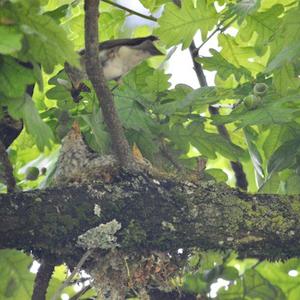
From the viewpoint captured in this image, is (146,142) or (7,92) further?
(146,142)

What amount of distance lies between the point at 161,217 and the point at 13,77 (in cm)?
63

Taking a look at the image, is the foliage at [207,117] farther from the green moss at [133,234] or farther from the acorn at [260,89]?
the green moss at [133,234]

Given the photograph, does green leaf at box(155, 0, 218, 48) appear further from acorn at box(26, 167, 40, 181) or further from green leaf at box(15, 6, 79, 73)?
green leaf at box(15, 6, 79, 73)

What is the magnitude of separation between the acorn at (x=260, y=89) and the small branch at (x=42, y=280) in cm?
84

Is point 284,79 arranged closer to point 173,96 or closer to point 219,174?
point 173,96

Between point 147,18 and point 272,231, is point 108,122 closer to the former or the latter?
point 272,231

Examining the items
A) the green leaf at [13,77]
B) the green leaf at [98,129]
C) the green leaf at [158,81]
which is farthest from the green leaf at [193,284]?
the green leaf at [13,77]

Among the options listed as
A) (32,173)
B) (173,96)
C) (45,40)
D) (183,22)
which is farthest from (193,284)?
(45,40)

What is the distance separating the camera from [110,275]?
91.2 inches

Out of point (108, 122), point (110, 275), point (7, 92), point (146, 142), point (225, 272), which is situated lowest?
point (225, 272)

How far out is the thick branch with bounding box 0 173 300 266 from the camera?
2.11 meters

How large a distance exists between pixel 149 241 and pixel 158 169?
0.45 meters

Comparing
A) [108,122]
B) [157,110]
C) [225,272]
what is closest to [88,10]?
[108,122]

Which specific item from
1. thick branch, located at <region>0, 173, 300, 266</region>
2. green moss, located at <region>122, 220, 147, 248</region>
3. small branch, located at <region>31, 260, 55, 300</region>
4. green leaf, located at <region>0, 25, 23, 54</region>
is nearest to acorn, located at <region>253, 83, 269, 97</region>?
thick branch, located at <region>0, 173, 300, 266</region>
